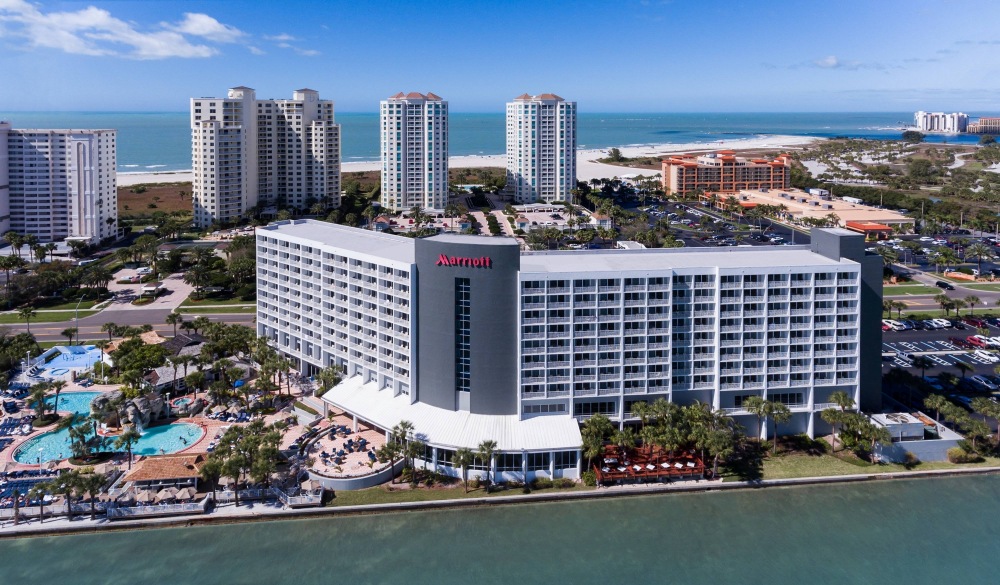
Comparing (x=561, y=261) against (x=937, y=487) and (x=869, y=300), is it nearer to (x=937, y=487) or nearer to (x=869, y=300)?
(x=869, y=300)

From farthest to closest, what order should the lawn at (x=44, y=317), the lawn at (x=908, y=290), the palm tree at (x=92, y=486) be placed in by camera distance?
the lawn at (x=908, y=290)
the lawn at (x=44, y=317)
the palm tree at (x=92, y=486)

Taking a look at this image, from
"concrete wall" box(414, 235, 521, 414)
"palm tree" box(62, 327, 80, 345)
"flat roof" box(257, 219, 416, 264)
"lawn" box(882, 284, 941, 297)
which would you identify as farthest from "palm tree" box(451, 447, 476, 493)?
"lawn" box(882, 284, 941, 297)

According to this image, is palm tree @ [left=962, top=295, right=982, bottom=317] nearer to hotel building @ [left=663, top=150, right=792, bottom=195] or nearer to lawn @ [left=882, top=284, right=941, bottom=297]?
lawn @ [left=882, top=284, right=941, bottom=297]

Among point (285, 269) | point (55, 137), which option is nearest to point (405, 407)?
point (285, 269)

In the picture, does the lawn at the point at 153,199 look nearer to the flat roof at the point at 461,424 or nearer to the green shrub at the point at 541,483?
the flat roof at the point at 461,424

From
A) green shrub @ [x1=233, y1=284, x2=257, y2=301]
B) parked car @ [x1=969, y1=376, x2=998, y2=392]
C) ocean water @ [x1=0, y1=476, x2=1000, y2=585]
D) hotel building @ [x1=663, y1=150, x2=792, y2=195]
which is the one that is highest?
hotel building @ [x1=663, y1=150, x2=792, y2=195]

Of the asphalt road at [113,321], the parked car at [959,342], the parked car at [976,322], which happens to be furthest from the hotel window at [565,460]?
the parked car at [976,322]

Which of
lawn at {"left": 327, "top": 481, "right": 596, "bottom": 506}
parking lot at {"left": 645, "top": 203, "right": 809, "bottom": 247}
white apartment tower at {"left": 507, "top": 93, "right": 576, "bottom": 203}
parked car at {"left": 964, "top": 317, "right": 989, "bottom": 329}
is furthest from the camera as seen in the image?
white apartment tower at {"left": 507, "top": 93, "right": 576, "bottom": 203}
